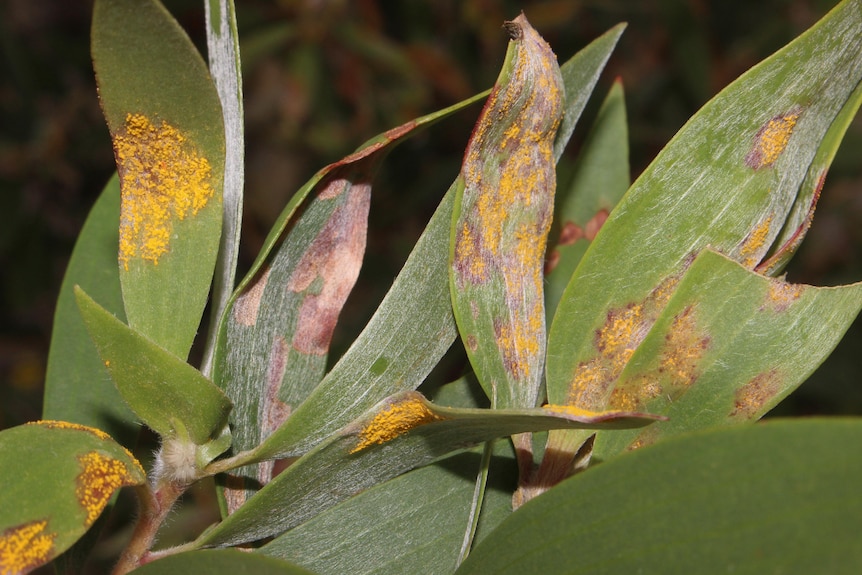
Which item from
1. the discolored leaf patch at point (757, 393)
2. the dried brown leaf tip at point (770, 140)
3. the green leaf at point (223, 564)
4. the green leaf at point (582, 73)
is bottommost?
the green leaf at point (223, 564)

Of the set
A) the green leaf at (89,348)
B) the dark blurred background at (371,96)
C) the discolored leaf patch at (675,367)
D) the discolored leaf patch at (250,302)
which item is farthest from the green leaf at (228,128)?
the dark blurred background at (371,96)

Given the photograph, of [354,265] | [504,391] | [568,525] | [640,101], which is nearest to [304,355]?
[354,265]

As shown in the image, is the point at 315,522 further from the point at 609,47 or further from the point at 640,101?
the point at 640,101

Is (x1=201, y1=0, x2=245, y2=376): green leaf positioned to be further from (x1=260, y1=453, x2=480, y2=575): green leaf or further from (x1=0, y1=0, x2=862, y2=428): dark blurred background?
(x1=0, y1=0, x2=862, y2=428): dark blurred background

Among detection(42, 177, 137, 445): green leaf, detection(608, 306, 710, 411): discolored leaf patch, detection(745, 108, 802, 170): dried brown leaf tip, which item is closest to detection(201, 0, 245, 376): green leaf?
detection(42, 177, 137, 445): green leaf

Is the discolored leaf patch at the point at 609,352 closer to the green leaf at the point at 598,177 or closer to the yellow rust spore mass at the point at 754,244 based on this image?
the yellow rust spore mass at the point at 754,244

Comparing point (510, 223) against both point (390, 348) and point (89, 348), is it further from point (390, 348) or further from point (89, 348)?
point (89, 348)
